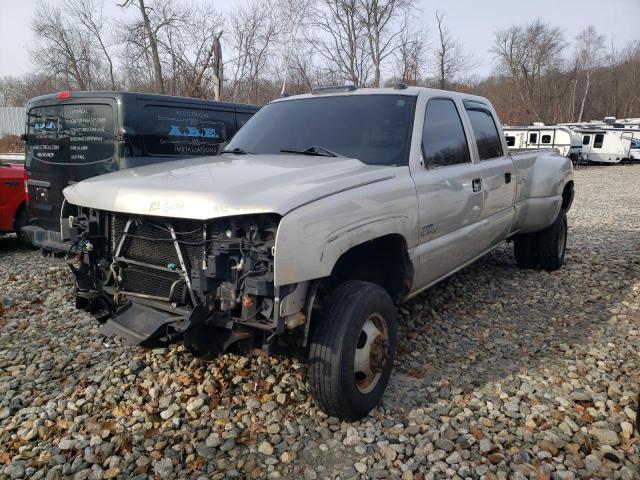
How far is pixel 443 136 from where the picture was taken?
4.03 metres

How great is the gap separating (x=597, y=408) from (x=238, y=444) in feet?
7.39

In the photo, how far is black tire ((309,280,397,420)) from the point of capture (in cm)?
277

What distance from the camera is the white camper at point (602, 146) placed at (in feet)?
86.2

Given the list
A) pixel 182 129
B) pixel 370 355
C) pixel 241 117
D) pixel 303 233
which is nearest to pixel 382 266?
pixel 370 355

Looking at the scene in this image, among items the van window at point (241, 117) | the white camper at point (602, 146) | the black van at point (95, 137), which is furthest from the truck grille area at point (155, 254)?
the white camper at point (602, 146)

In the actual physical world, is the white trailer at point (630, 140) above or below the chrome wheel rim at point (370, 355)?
above

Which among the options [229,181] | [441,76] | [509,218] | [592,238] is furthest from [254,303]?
[441,76]

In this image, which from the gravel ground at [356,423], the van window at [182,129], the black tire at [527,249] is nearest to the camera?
the gravel ground at [356,423]

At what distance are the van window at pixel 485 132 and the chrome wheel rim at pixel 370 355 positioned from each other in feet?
7.33

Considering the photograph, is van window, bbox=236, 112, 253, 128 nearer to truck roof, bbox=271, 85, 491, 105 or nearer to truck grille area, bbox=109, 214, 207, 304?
truck roof, bbox=271, 85, 491, 105

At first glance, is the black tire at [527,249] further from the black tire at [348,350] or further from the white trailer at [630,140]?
the white trailer at [630,140]

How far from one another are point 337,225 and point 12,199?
6270mm

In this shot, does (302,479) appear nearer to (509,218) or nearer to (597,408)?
(597,408)

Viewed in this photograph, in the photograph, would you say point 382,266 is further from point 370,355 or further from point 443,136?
point 443,136
